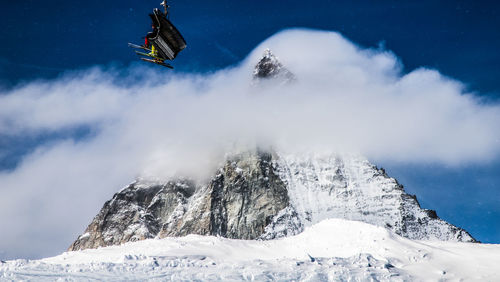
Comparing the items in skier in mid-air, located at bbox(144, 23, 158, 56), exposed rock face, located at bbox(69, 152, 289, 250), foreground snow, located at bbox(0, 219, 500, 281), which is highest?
exposed rock face, located at bbox(69, 152, 289, 250)

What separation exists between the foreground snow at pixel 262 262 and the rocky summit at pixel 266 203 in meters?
97.3

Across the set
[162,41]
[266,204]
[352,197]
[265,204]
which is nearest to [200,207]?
[265,204]

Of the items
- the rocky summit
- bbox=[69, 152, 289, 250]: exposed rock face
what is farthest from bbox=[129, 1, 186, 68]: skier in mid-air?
bbox=[69, 152, 289, 250]: exposed rock face

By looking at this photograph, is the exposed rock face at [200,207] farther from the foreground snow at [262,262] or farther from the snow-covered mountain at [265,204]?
the foreground snow at [262,262]

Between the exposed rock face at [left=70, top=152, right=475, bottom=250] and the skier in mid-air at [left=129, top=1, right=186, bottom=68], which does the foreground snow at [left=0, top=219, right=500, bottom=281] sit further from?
the exposed rock face at [left=70, top=152, right=475, bottom=250]

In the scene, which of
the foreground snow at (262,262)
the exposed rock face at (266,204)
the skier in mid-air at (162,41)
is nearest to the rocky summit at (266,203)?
the exposed rock face at (266,204)

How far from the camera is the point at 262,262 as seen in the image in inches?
1368

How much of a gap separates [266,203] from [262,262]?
390 feet

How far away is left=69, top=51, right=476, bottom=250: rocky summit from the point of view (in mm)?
145125

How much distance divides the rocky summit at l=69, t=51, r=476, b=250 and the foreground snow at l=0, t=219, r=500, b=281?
319 feet

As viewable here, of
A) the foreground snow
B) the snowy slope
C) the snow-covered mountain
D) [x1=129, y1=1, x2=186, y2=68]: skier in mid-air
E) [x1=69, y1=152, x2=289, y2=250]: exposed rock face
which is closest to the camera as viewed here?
[x1=129, y1=1, x2=186, y2=68]: skier in mid-air

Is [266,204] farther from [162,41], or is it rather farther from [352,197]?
[162,41]

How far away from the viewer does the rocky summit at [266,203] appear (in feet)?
476

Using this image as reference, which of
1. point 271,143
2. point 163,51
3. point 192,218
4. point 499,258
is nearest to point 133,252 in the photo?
point 163,51
